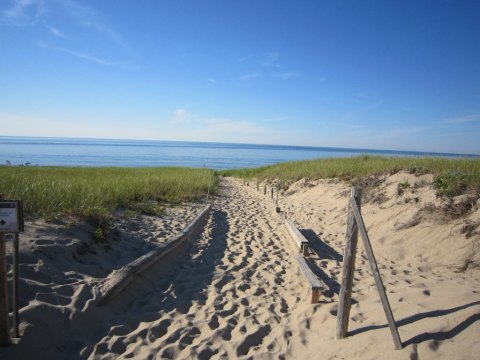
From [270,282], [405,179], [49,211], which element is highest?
[405,179]

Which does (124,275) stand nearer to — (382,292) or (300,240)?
(382,292)

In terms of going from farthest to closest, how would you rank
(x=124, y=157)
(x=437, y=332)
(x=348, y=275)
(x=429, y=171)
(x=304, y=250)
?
(x=124, y=157), (x=429, y=171), (x=304, y=250), (x=348, y=275), (x=437, y=332)

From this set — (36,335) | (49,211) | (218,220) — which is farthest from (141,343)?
(218,220)

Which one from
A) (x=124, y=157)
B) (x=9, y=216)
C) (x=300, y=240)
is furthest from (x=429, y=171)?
(x=124, y=157)

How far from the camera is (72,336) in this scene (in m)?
3.48

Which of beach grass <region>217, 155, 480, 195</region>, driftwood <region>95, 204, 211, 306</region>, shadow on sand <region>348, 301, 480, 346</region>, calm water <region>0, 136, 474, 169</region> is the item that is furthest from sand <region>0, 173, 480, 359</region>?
calm water <region>0, 136, 474, 169</region>

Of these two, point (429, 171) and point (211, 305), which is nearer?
point (211, 305)

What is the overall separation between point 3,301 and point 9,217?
2.82 ft

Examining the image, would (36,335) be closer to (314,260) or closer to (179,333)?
(179,333)

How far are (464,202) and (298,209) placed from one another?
18.5 feet

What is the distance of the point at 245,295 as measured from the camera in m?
4.84

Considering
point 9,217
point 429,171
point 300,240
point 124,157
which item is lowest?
point 300,240

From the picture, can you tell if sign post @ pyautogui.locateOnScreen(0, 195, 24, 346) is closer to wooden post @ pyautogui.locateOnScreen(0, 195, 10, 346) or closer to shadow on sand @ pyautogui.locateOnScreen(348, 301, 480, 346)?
wooden post @ pyautogui.locateOnScreen(0, 195, 10, 346)

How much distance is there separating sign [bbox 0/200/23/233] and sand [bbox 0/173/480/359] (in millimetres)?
1240
